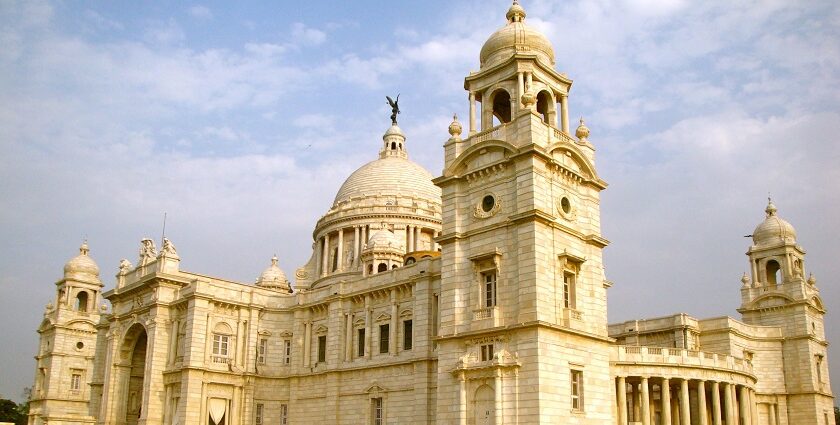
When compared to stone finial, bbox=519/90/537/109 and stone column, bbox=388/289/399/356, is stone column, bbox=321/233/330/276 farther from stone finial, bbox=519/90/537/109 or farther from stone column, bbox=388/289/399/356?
stone finial, bbox=519/90/537/109

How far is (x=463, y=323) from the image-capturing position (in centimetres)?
3541

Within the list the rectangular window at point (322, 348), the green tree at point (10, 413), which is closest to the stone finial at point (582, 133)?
the rectangular window at point (322, 348)

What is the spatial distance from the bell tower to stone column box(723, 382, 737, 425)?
1545 cm

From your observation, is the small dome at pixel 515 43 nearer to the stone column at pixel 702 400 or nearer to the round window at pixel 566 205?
the round window at pixel 566 205

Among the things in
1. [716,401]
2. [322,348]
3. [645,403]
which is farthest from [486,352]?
→ [322,348]

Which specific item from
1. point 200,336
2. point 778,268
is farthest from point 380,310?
point 778,268

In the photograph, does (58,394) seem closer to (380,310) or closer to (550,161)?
(380,310)

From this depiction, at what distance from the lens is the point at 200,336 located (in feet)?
164

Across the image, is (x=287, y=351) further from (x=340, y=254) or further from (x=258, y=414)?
(x=340, y=254)

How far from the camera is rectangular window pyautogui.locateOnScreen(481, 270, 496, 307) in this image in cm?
3481

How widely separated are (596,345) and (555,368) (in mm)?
3391

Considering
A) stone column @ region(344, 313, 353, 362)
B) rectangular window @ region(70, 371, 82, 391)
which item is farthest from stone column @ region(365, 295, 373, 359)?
rectangular window @ region(70, 371, 82, 391)

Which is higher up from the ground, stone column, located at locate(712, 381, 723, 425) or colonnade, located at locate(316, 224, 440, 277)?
colonnade, located at locate(316, 224, 440, 277)

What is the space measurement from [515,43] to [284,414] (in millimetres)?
28921
